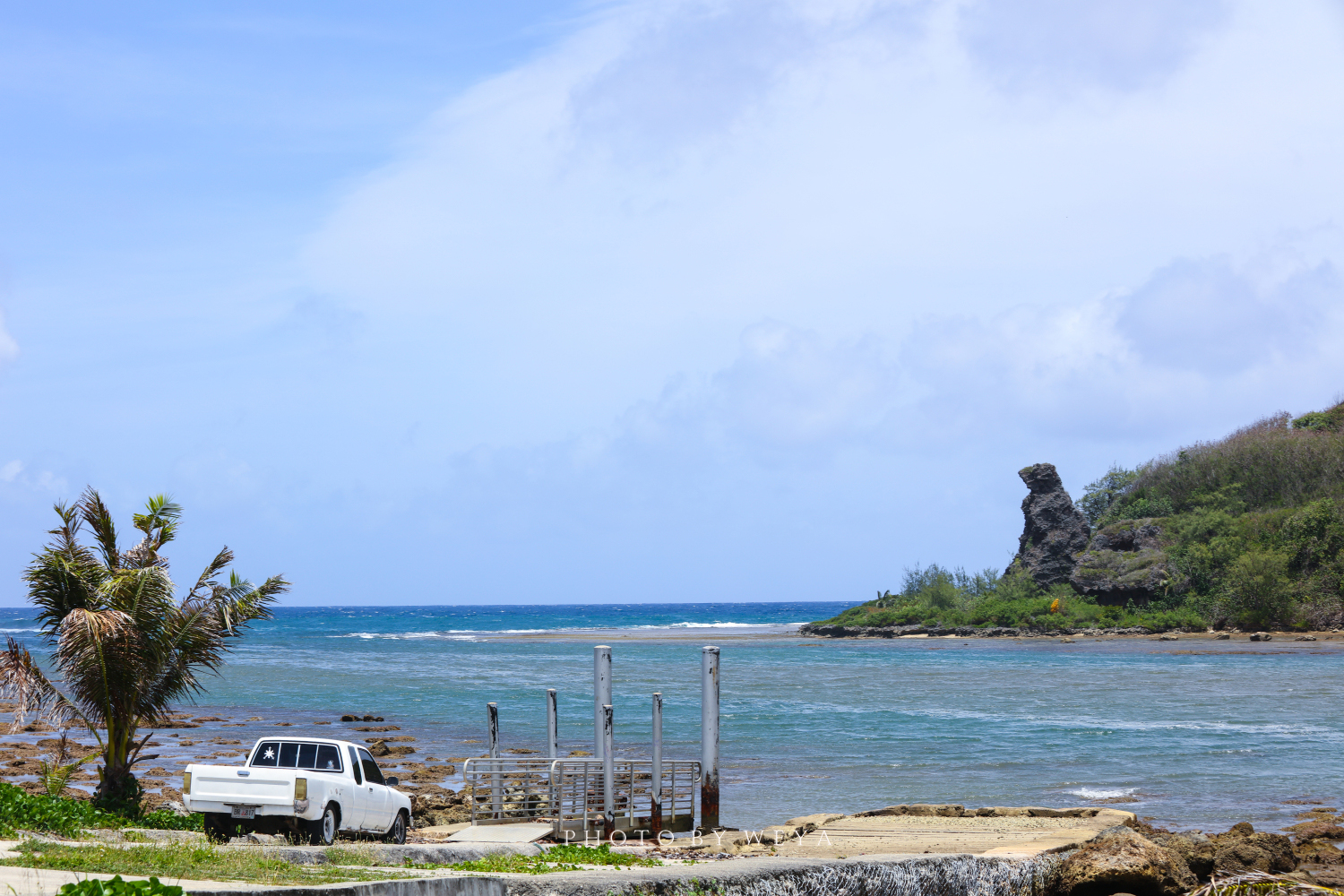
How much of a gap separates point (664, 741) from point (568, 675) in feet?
90.0

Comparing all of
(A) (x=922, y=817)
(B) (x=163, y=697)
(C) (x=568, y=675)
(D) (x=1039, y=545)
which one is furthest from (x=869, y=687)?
(D) (x=1039, y=545)

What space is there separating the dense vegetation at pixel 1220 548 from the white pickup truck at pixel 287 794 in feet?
265

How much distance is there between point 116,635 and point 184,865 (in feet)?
26.4

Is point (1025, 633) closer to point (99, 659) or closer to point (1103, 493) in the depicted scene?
point (1103, 493)

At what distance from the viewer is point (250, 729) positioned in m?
37.8

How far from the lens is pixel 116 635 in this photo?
16781 mm

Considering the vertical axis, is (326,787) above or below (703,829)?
above

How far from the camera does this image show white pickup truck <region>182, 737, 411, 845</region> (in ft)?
52.3

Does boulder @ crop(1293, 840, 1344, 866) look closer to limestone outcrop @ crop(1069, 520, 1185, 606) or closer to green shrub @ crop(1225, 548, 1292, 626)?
green shrub @ crop(1225, 548, 1292, 626)

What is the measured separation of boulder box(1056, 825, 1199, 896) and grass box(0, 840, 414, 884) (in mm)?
7822

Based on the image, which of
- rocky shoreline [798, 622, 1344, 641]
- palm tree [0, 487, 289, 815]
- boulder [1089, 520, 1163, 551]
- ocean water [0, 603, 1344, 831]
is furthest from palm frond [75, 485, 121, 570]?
boulder [1089, 520, 1163, 551]

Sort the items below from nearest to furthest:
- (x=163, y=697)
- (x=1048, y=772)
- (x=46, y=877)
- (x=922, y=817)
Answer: (x=46, y=877), (x=163, y=697), (x=922, y=817), (x=1048, y=772)

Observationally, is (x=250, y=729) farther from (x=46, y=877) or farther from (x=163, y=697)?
(x=46, y=877)

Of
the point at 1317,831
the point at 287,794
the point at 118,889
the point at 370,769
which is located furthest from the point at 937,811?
the point at 118,889
